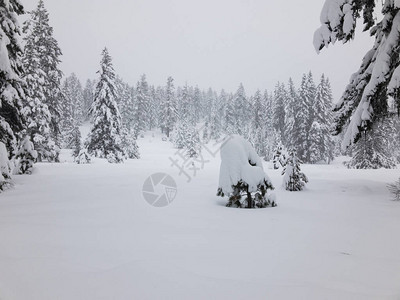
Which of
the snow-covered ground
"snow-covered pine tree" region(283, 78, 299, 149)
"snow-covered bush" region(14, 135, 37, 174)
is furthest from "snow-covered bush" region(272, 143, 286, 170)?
"snow-covered pine tree" region(283, 78, 299, 149)

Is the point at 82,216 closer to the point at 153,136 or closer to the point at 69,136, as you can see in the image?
the point at 69,136

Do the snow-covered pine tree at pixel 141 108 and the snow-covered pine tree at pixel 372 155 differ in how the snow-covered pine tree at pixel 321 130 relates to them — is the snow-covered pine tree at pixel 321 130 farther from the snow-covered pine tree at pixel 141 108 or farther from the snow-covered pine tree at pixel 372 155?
the snow-covered pine tree at pixel 141 108

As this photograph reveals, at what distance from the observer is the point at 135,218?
6008mm

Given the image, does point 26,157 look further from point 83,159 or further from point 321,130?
point 321,130

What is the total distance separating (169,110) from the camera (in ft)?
236

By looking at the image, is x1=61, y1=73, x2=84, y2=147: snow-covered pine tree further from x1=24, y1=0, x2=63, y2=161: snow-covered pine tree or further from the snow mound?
the snow mound

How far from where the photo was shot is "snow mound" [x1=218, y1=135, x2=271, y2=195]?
25.3 feet

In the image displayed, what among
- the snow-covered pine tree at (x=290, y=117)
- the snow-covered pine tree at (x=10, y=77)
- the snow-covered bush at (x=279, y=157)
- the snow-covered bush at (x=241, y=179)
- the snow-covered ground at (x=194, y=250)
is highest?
the snow-covered pine tree at (x=290, y=117)

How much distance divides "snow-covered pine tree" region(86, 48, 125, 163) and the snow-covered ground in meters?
22.2

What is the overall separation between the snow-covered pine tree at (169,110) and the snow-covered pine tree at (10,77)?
61.2 meters

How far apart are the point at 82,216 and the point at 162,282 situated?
369 centimetres

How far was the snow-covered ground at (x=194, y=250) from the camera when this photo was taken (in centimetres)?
293

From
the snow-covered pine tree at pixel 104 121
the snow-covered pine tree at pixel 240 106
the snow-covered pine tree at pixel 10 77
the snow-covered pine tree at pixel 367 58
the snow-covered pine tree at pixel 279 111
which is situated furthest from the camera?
the snow-covered pine tree at pixel 240 106

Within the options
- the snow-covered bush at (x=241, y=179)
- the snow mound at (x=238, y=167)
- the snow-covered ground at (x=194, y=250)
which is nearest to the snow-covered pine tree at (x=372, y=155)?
the snow-covered ground at (x=194, y=250)
